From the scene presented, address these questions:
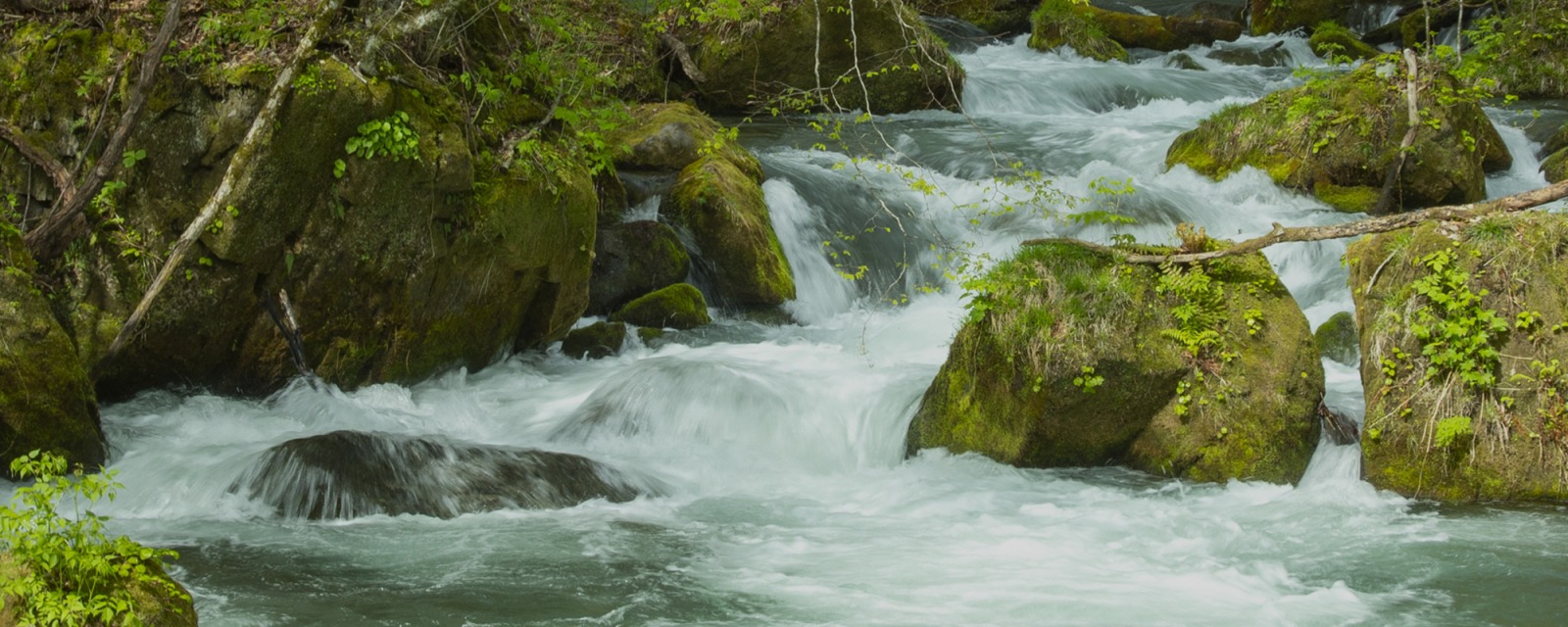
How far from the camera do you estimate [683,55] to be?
16609 mm

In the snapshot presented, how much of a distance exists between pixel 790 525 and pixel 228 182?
4004 millimetres

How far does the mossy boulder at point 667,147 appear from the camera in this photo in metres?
12.0

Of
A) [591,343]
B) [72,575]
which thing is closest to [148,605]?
[72,575]

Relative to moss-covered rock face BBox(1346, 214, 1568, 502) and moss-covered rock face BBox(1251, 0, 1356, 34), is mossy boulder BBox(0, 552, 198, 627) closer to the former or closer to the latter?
moss-covered rock face BBox(1346, 214, 1568, 502)

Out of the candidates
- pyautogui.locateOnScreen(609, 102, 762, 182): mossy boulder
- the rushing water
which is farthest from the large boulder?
pyautogui.locateOnScreen(609, 102, 762, 182): mossy boulder

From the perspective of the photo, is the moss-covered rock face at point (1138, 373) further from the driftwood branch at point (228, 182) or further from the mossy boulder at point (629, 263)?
the driftwood branch at point (228, 182)

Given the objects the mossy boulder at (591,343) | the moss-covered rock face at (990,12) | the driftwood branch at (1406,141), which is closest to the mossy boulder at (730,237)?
the mossy boulder at (591,343)

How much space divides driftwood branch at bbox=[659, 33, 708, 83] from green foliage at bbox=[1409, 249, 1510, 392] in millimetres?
10924

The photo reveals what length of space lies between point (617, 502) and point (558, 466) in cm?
46

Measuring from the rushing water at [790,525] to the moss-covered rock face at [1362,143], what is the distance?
1.96m

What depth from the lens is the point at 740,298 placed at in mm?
11250

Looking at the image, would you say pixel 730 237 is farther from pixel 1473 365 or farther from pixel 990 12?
pixel 990 12

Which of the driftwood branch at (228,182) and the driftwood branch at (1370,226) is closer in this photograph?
the driftwood branch at (1370,226)

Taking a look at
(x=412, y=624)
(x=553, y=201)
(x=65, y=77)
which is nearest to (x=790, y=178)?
(x=553, y=201)
